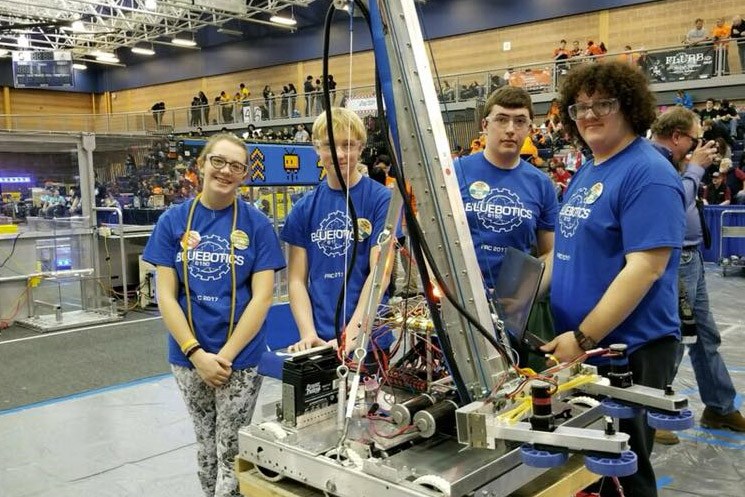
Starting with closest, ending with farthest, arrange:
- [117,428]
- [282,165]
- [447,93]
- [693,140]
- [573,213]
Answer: [573,213] → [693,140] → [117,428] → [282,165] → [447,93]

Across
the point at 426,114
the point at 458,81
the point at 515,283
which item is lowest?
the point at 515,283

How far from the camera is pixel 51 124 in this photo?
24188mm

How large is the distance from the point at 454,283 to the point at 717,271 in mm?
9033

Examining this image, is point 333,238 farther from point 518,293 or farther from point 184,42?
point 184,42

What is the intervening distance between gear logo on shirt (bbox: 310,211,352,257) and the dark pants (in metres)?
0.99

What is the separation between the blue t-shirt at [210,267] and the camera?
2.30 meters

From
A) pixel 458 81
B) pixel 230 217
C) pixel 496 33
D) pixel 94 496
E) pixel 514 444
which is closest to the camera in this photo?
pixel 514 444

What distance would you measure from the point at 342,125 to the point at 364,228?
0.38 metres

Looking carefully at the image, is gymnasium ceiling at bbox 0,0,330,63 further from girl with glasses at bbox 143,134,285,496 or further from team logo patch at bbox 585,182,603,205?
team logo patch at bbox 585,182,603,205

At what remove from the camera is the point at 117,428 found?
13.4 ft

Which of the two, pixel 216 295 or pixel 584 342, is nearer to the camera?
pixel 584 342

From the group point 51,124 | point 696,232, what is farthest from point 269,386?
point 51,124

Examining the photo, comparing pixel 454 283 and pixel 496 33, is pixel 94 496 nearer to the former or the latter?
pixel 454 283

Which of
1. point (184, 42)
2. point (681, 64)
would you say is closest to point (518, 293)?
point (681, 64)
